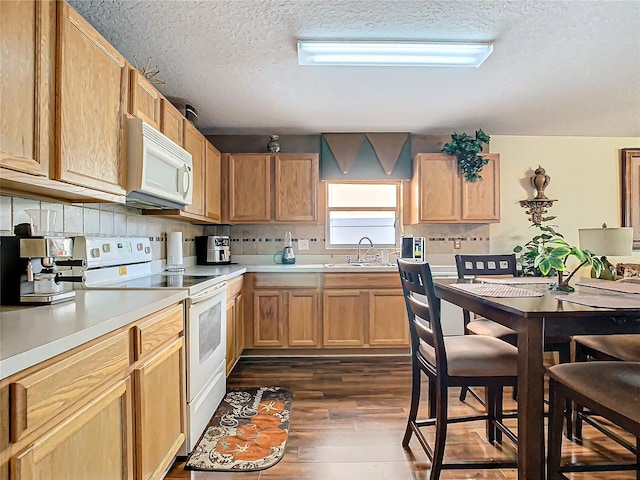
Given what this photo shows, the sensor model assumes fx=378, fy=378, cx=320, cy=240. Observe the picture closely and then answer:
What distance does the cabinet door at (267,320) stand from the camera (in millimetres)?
3469

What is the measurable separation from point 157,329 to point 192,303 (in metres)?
0.39

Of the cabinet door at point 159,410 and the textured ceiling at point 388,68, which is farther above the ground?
the textured ceiling at point 388,68

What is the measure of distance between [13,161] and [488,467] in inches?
81.6

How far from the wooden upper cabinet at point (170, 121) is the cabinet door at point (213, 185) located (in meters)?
0.67

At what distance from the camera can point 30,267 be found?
51.8 inches

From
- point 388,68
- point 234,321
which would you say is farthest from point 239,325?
point 388,68

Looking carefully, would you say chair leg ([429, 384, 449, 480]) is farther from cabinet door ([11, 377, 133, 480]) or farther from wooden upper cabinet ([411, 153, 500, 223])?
wooden upper cabinet ([411, 153, 500, 223])

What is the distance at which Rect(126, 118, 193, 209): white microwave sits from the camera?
6.07 ft

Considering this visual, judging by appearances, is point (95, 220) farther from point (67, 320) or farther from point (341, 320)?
point (341, 320)

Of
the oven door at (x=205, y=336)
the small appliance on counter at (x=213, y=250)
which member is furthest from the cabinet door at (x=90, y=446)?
the small appliance on counter at (x=213, y=250)

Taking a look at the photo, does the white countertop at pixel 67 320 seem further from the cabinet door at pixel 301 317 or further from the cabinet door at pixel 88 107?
the cabinet door at pixel 301 317

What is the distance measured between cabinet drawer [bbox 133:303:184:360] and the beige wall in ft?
11.3

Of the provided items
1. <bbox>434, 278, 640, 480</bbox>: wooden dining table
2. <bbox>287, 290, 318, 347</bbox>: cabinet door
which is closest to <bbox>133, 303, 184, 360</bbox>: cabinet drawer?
<bbox>434, 278, 640, 480</bbox>: wooden dining table

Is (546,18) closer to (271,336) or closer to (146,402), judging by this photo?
(146,402)
